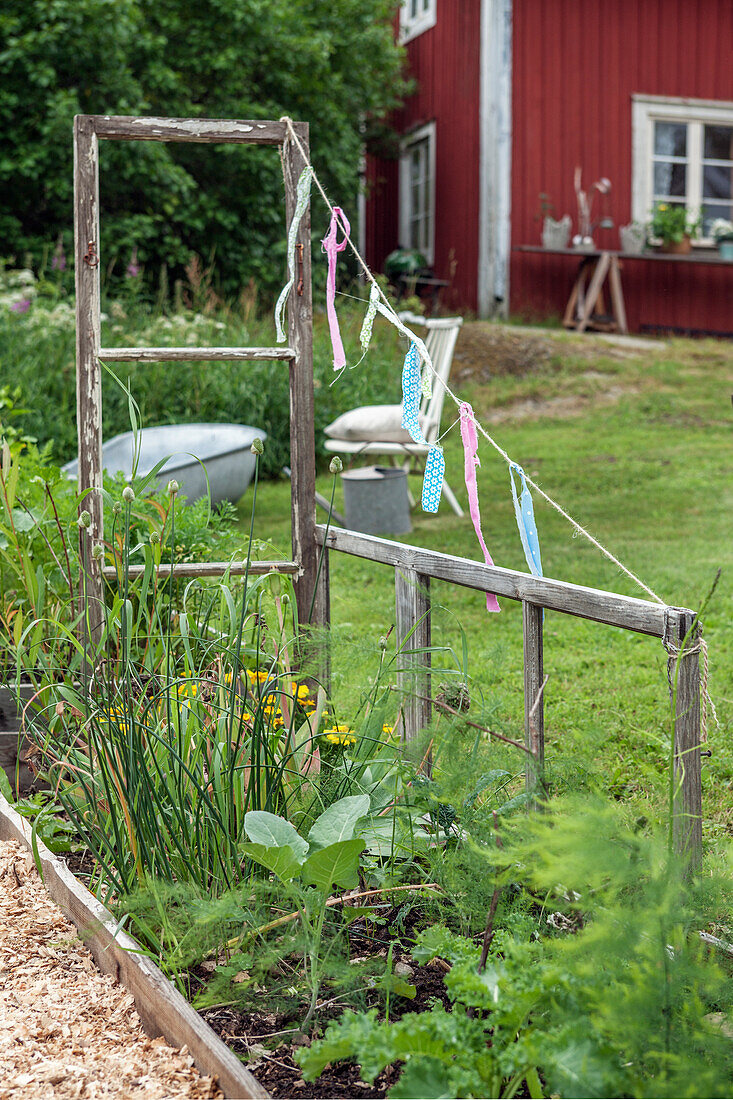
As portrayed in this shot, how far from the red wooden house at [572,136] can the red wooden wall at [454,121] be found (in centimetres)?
2

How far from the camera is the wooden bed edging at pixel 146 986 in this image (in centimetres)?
149

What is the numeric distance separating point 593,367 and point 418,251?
422cm

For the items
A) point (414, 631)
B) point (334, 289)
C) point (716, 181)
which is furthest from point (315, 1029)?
point (716, 181)

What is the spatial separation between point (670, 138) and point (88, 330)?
10.9m

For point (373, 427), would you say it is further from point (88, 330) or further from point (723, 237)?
point (723, 237)

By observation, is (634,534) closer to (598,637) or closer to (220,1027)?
(598,637)

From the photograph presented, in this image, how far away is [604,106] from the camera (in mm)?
11469

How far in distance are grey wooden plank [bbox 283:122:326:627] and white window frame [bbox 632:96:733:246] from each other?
31.9 feet

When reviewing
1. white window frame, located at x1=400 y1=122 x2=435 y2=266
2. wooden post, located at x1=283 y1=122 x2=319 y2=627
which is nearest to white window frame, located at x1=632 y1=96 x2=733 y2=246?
white window frame, located at x1=400 y1=122 x2=435 y2=266

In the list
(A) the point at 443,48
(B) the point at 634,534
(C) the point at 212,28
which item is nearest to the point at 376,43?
(A) the point at 443,48

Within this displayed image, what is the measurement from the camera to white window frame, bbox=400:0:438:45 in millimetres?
12312

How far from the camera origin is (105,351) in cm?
260

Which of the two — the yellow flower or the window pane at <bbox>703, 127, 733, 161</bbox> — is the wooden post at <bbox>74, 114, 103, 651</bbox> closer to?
the yellow flower

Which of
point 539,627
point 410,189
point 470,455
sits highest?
point 410,189
